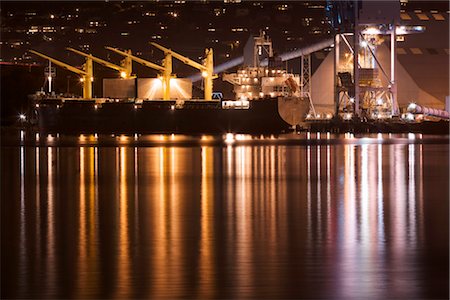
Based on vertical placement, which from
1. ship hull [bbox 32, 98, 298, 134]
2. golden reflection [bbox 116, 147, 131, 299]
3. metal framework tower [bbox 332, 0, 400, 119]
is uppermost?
metal framework tower [bbox 332, 0, 400, 119]

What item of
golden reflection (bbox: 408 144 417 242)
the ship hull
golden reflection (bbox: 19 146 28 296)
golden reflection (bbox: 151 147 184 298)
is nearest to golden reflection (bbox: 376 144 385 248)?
golden reflection (bbox: 408 144 417 242)

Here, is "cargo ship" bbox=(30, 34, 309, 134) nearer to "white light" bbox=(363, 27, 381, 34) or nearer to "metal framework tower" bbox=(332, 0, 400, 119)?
"metal framework tower" bbox=(332, 0, 400, 119)

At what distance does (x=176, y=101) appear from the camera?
240 ft

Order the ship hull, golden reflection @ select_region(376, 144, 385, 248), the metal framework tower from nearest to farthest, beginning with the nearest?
golden reflection @ select_region(376, 144, 385, 248), the metal framework tower, the ship hull

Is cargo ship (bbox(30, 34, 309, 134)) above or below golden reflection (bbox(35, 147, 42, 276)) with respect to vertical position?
above

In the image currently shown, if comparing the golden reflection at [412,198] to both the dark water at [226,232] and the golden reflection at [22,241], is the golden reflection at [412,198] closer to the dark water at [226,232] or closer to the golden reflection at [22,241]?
the dark water at [226,232]

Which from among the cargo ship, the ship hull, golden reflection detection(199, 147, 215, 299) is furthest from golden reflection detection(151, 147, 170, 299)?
the ship hull

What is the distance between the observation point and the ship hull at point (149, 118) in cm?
7044

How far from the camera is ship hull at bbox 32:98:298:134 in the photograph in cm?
7044

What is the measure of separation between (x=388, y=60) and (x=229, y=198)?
49018 millimetres

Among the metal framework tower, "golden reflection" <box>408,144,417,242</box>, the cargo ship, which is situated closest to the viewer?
"golden reflection" <box>408,144,417,242</box>

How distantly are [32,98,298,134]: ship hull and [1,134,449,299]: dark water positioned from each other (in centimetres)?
4325

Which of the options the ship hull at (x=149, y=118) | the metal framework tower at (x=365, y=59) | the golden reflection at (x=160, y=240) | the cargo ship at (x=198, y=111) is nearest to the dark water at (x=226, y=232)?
the golden reflection at (x=160, y=240)

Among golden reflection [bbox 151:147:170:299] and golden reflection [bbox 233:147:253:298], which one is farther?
golden reflection [bbox 233:147:253:298]
